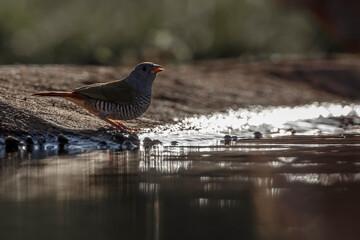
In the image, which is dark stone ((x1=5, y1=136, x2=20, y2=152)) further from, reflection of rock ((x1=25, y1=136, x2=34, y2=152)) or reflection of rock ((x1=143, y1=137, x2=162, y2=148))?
reflection of rock ((x1=143, y1=137, x2=162, y2=148))

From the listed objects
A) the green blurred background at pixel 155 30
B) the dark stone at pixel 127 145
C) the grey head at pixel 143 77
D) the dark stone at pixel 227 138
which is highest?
the green blurred background at pixel 155 30

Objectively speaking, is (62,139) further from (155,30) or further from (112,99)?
(155,30)

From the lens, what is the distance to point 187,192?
462cm

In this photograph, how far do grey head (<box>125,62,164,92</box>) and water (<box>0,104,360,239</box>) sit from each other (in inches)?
31.1

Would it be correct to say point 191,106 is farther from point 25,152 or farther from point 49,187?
point 49,187

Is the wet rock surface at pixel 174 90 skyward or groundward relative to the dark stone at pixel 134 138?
skyward

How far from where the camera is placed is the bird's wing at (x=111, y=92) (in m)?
7.63

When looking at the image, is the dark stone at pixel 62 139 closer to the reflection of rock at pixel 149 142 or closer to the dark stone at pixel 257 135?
the reflection of rock at pixel 149 142

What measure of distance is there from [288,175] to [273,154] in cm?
132

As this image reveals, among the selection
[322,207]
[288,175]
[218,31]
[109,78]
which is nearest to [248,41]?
[218,31]

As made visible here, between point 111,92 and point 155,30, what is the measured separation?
11.2 m

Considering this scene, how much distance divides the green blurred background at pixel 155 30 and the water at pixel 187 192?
9.74 metres

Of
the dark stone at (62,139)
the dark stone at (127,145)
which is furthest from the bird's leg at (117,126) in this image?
the dark stone at (62,139)

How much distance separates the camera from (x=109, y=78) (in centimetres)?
1164
